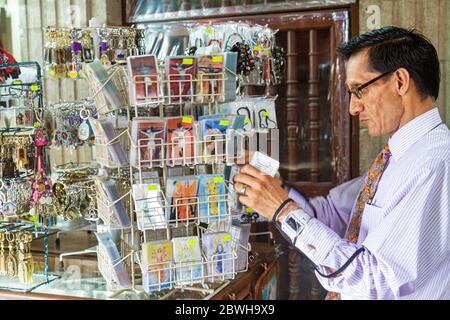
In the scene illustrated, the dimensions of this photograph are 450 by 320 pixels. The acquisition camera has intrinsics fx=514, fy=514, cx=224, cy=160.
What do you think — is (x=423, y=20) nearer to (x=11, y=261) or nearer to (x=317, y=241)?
(x=317, y=241)

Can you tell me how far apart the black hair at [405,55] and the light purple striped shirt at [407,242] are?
0.47 ft

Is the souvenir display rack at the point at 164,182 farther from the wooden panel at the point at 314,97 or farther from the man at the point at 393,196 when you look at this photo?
the wooden panel at the point at 314,97

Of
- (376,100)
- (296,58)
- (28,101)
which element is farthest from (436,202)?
(296,58)

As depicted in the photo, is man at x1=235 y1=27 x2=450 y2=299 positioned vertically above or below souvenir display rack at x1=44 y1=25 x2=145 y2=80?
below

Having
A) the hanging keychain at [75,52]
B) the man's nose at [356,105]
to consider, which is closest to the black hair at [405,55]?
the man's nose at [356,105]

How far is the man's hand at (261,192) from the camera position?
4.62 ft

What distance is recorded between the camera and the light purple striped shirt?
1244mm

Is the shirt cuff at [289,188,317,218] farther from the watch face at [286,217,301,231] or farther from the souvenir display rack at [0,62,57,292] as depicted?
the souvenir display rack at [0,62,57,292]

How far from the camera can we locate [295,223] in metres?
1.36

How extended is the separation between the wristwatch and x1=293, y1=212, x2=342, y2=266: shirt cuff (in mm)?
12

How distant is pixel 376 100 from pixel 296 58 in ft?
6.33

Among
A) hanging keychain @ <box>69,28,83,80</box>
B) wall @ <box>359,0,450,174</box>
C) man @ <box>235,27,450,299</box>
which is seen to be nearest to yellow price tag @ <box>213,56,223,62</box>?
man @ <box>235,27,450,299</box>

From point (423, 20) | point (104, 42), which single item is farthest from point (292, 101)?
point (104, 42)

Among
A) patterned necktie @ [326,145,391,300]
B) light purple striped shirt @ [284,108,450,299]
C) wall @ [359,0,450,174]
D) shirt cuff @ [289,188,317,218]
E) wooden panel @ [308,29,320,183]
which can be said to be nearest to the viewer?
light purple striped shirt @ [284,108,450,299]
